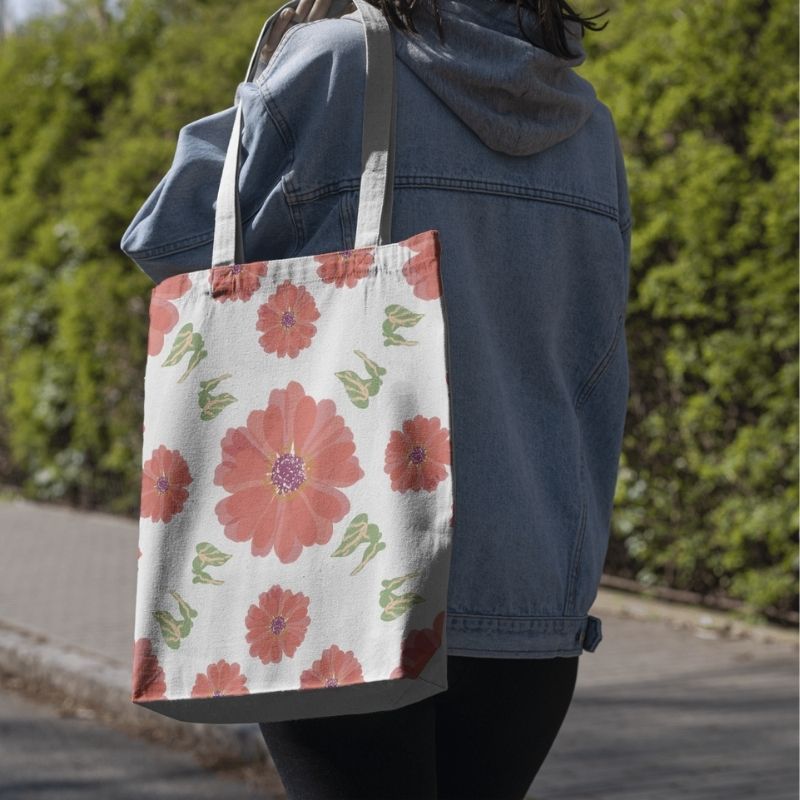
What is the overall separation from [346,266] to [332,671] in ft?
1.45

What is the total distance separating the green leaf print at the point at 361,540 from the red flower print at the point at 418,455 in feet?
0.17

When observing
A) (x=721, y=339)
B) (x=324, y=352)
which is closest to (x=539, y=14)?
(x=324, y=352)

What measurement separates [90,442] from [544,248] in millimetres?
8898

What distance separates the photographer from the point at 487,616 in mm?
1554

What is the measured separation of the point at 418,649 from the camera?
1.42m

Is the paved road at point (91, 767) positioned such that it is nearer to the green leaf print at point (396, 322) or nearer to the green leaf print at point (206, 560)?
the green leaf print at point (206, 560)

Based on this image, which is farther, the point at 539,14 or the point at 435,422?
the point at 539,14

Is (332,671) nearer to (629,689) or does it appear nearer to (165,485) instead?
(165,485)

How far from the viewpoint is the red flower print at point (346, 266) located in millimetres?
1516

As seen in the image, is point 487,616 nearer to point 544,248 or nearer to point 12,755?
point 544,248

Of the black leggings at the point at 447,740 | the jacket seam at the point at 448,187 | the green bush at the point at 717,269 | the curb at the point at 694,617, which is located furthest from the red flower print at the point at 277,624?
the green bush at the point at 717,269

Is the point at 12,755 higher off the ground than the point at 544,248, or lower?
lower

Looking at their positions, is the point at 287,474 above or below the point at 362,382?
below


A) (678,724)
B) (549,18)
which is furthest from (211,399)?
(678,724)
